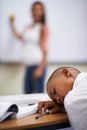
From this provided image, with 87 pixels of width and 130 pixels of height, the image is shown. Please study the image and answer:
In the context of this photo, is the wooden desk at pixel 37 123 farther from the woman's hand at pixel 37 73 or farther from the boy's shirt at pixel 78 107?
the woman's hand at pixel 37 73

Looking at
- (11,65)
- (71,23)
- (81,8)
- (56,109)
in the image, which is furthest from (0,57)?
(56,109)

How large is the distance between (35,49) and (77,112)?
6.88 feet

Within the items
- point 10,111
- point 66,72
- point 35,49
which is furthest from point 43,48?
point 10,111

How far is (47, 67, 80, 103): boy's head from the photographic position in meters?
0.95

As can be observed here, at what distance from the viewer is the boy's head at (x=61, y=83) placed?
0.95 m

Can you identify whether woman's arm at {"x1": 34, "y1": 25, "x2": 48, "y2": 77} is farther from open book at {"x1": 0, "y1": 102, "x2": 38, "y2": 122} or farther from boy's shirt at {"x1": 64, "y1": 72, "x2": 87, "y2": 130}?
boy's shirt at {"x1": 64, "y1": 72, "x2": 87, "y2": 130}

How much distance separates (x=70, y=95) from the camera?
844 millimetres

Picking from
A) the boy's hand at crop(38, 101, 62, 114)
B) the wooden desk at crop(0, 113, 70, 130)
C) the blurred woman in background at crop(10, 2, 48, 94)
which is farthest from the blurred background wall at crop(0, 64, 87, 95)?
the wooden desk at crop(0, 113, 70, 130)

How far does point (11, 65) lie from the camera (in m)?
2.88

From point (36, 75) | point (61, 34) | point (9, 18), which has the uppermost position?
point (9, 18)

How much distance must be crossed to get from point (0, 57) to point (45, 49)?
1.77ft

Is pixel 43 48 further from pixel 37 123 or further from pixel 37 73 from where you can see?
pixel 37 123

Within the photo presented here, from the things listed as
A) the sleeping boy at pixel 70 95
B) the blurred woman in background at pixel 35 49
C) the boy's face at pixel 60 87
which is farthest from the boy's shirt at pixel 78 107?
the blurred woman in background at pixel 35 49

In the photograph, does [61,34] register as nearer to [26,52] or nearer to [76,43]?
[76,43]
